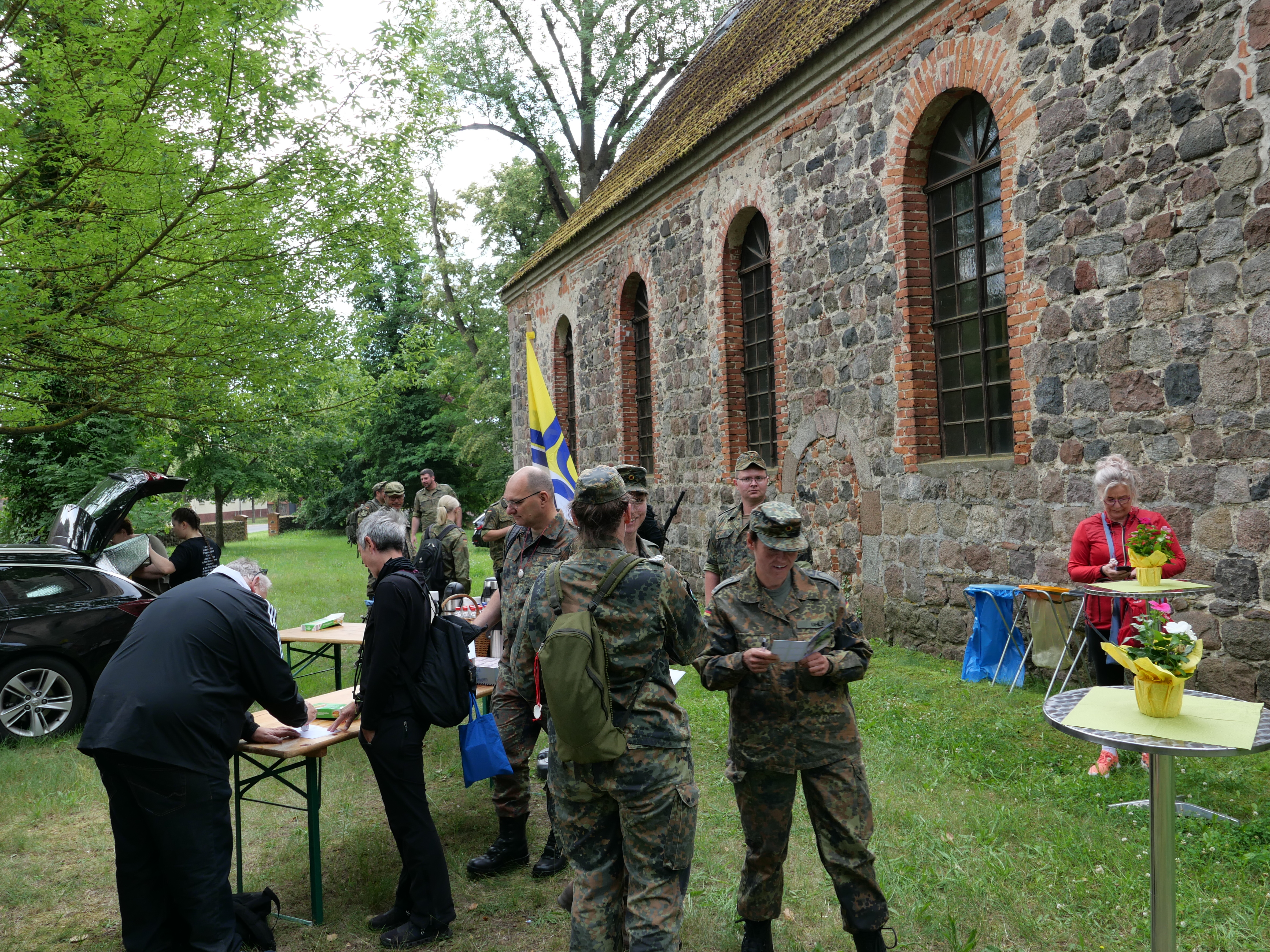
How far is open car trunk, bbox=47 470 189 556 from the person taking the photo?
26.2 feet

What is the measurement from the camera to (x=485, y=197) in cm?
3203

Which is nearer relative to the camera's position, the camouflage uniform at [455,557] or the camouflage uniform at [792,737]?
the camouflage uniform at [792,737]

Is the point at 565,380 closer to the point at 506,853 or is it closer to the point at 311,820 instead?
the point at 506,853

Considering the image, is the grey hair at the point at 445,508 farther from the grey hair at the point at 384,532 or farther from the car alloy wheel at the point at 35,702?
the grey hair at the point at 384,532

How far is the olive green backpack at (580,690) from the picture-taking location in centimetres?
302

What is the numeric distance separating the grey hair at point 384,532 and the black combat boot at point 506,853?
5.72 feet

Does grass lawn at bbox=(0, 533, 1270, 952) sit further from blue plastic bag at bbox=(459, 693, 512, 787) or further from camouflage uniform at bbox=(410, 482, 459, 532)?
camouflage uniform at bbox=(410, 482, 459, 532)

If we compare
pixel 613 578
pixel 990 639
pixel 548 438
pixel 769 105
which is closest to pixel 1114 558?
pixel 990 639

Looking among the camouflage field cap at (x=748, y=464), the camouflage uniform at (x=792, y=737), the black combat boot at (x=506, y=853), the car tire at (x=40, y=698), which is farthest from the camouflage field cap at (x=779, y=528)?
the car tire at (x=40, y=698)

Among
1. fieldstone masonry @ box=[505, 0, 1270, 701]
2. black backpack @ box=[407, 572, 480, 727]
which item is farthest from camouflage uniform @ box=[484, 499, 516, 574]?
fieldstone masonry @ box=[505, 0, 1270, 701]

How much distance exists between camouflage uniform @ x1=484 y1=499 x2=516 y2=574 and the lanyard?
4.38m

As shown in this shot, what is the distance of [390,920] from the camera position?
4328 mm

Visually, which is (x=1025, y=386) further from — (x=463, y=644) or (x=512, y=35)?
(x=512, y=35)

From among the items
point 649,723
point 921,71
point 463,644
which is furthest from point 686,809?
point 921,71
